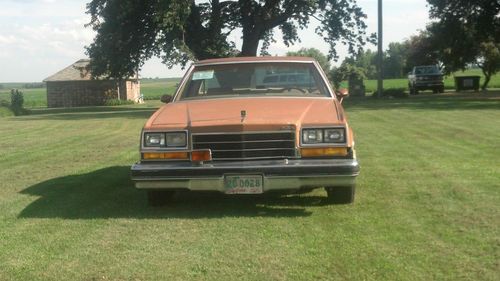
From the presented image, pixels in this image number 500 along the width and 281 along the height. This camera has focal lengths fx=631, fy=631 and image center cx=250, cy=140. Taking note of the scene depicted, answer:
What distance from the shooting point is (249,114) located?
20.8ft

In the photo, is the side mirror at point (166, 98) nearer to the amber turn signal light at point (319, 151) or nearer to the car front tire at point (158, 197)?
the car front tire at point (158, 197)

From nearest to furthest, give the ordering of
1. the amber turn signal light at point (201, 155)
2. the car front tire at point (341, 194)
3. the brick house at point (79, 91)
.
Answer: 1. the amber turn signal light at point (201, 155)
2. the car front tire at point (341, 194)
3. the brick house at point (79, 91)

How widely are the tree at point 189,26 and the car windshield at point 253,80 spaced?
20807mm

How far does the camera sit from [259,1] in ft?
110

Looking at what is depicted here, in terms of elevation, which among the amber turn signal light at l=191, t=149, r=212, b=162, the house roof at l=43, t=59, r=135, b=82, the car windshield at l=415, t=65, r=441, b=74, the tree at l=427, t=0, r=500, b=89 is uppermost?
the tree at l=427, t=0, r=500, b=89

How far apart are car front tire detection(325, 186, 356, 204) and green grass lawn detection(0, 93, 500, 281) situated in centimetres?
12

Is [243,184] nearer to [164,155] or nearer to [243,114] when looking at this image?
[243,114]

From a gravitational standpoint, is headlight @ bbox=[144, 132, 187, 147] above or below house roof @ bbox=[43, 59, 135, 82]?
below

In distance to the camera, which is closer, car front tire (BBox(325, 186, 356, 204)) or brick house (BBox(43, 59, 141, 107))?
car front tire (BBox(325, 186, 356, 204))

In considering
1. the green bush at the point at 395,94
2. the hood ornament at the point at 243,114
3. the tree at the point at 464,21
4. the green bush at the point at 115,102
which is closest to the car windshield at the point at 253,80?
the hood ornament at the point at 243,114

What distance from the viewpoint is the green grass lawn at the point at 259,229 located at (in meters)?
4.59

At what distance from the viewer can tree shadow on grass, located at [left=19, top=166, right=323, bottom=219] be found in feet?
21.2

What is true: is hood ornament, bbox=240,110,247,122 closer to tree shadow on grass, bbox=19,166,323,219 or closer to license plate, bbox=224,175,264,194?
license plate, bbox=224,175,264,194

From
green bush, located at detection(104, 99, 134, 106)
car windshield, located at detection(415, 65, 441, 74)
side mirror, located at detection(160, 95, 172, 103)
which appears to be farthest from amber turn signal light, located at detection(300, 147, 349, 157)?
green bush, located at detection(104, 99, 134, 106)
